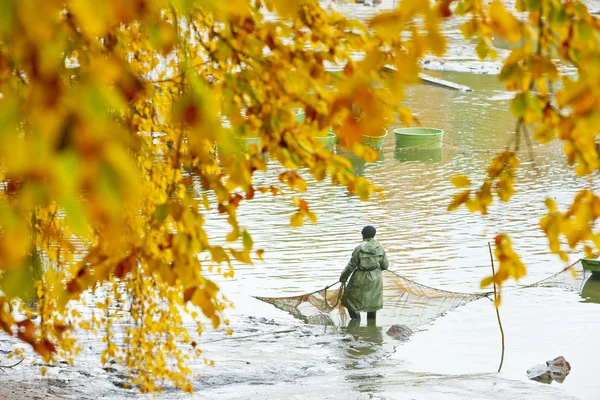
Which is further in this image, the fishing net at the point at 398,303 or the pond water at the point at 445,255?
the fishing net at the point at 398,303

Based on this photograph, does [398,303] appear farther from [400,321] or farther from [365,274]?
[365,274]

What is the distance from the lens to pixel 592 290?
10914 millimetres

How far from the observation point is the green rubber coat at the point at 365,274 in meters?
9.60

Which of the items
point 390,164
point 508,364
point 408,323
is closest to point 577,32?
point 508,364

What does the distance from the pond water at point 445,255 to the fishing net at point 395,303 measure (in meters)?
0.08

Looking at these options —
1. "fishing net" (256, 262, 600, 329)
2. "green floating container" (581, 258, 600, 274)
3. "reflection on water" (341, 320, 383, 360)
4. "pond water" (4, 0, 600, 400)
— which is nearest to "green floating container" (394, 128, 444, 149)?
"pond water" (4, 0, 600, 400)

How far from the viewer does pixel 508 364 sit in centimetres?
873

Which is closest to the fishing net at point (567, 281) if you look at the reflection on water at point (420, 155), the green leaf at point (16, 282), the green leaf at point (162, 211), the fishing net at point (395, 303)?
the fishing net at point (395, 303)

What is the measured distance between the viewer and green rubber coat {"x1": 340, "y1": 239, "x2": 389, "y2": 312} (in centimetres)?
960

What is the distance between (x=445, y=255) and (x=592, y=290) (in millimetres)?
1990

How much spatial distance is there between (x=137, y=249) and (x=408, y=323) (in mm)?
6513

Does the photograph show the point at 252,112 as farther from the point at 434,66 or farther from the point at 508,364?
the point at 434,66

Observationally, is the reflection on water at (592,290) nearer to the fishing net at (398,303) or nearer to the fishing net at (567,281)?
the fishing net at (567,281)

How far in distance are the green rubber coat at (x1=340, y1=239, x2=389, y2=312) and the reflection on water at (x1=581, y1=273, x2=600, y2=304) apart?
8.91 feet
